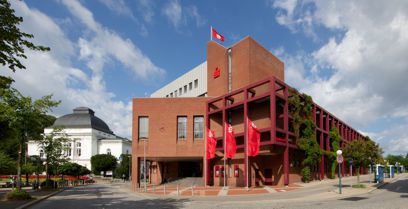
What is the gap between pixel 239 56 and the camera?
5300cm

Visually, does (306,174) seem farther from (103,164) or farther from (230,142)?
(103,164)

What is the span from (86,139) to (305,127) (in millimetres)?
105428

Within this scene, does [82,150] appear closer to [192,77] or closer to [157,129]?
[192,77]

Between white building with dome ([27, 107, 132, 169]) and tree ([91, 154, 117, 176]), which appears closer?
tree ([91, 154, 117, 176])

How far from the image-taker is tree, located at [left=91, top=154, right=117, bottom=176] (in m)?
118

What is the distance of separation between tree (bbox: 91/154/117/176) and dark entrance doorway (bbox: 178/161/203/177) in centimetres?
6134

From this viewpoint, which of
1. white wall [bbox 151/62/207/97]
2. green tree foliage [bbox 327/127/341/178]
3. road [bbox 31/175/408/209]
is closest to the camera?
road [bbox 31/175/408/209]

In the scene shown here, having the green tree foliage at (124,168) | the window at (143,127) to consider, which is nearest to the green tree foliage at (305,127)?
the window at (143,127)

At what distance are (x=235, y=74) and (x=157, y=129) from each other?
45.8 feet

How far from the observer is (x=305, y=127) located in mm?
48375

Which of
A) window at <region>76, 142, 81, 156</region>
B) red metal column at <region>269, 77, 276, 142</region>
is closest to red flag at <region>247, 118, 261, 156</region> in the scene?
red metal column at <region>269, 77, 276, 142</region>

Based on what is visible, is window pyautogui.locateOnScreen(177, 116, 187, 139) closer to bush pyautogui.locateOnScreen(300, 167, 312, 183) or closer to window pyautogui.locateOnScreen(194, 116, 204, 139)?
window pyautogui.locateOnScreen(194, 116, 204, 139)

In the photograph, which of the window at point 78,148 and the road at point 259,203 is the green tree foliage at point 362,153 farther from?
the window at point 78,148

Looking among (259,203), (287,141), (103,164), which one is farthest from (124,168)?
(259,203)
